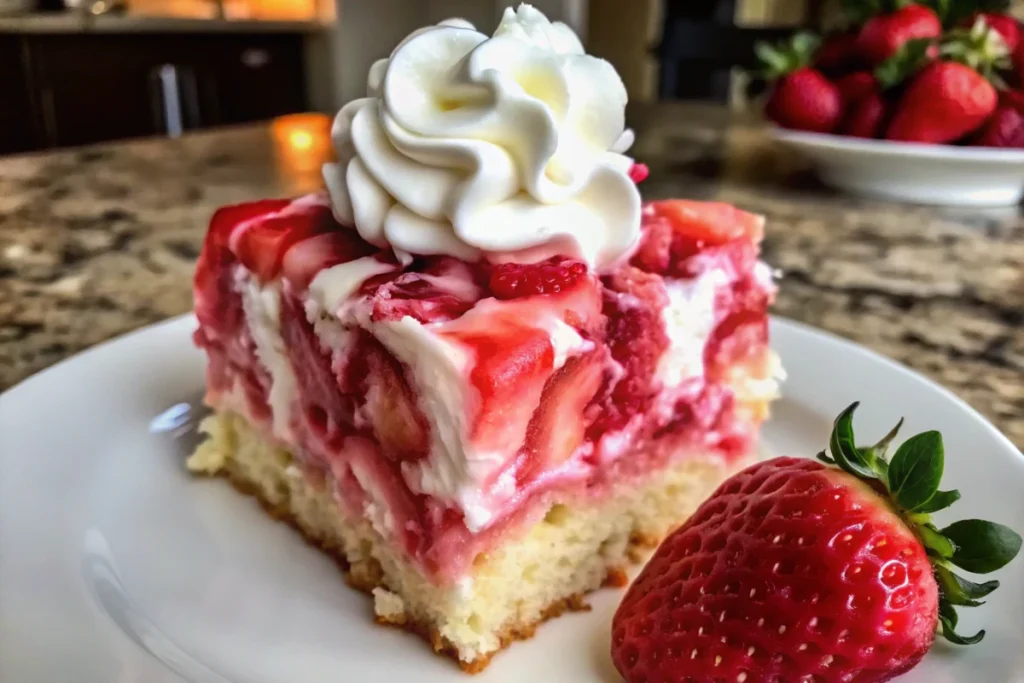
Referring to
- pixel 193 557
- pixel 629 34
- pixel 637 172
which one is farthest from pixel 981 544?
pixel 629 34

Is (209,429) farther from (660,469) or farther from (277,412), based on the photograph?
(660,469)

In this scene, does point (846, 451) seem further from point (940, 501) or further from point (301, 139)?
point (301, 139)

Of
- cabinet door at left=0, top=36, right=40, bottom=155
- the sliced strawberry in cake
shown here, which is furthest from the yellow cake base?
cabinet door at left=0, top=36, right=40, bottom=155

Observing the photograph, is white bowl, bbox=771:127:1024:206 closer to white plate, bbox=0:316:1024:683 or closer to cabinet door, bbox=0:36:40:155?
white plate, bbox=0:316:1024:683

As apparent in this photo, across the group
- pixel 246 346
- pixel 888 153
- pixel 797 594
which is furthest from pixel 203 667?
pixel 888 153

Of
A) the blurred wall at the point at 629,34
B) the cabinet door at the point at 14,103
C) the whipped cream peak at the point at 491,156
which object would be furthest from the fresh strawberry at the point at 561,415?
the blurred wall at the point at 629,34

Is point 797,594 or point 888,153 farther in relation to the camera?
point 888,153

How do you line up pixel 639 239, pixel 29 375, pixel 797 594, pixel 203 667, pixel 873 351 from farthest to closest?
pixel 873 351 → pixel 29 375 → pixel 639 239 → pixel 203 667 → pixel 797 594
